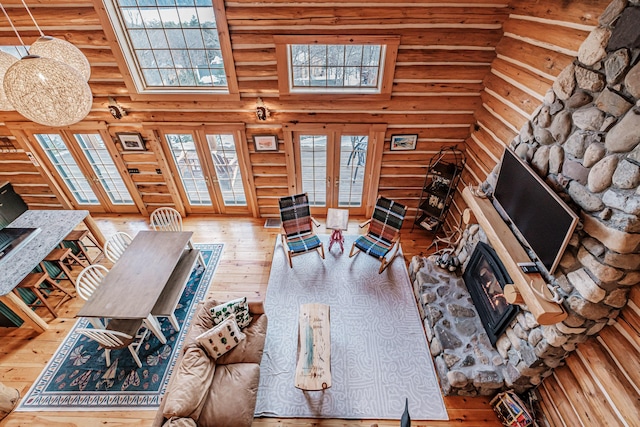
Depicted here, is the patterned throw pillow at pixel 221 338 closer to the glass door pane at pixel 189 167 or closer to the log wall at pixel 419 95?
the log wall at pixel 419 95

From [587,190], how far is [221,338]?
351cm

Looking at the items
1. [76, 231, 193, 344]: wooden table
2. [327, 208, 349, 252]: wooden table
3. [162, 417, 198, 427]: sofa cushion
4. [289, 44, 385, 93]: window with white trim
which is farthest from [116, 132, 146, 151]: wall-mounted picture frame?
[162, 417, 198, 427]: sofa cushion

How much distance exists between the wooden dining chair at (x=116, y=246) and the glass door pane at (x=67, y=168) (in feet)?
6.99

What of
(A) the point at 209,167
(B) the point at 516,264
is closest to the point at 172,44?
(A) the point at 209,167

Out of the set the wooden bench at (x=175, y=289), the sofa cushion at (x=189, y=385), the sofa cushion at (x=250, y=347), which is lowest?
the sofa cushion at (x=189, y=385)

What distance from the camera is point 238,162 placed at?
5008 mm

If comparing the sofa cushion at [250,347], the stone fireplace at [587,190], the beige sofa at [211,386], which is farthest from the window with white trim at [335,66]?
the beige sofa at [211,386]

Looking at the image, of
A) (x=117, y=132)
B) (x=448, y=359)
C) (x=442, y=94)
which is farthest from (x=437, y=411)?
(x=117, y=132)

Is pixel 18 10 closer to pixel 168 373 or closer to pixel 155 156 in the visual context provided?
pixel 155 156

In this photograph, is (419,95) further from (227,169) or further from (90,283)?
(90,283)

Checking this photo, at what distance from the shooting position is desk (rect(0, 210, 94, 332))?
3385 millimetres

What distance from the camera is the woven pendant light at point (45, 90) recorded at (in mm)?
1831

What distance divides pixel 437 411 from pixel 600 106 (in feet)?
10.3

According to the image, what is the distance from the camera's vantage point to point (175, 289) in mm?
3709
